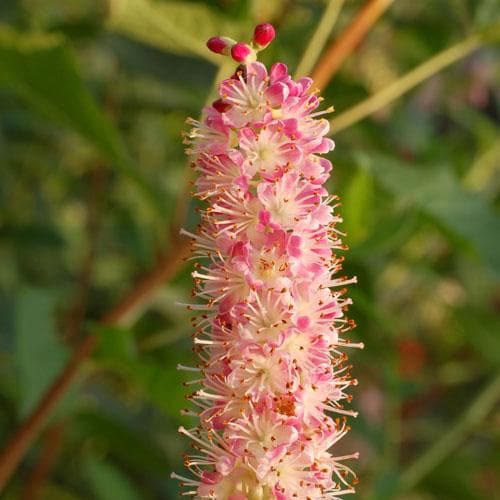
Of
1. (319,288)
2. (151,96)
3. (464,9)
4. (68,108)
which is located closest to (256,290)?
(319,288)

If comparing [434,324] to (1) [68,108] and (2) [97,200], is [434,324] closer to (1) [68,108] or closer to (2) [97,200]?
(2) [97,200]

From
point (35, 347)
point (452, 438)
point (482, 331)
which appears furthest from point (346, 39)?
point (452, 438)

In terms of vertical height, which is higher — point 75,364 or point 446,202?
point 446,202

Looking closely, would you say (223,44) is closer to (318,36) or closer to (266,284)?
(266,284)

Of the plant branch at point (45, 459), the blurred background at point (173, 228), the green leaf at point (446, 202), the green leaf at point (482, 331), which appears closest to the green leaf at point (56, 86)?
the blurred background at point (173, 228)

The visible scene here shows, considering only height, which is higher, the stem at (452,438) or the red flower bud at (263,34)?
the stem at (452,438)

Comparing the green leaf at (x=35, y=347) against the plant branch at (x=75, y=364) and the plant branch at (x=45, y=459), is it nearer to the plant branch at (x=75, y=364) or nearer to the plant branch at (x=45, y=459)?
the plant branch at (x=75, y=364)
